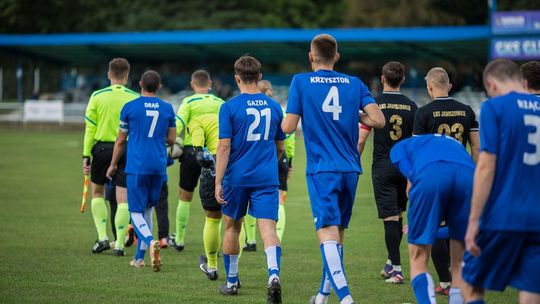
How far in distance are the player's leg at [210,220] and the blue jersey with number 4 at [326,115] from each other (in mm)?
1944

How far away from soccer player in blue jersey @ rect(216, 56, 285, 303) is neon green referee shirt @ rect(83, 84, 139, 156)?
10.4 feet

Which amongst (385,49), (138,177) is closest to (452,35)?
(385,49)

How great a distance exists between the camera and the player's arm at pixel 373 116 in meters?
8.10

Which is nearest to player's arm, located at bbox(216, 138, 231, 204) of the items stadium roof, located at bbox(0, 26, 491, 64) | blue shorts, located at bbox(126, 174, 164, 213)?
blue shorts, located at bbox(126, 174, 164, 213)

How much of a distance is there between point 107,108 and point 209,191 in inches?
102

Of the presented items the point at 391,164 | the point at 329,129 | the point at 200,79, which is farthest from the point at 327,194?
the point at 200,79

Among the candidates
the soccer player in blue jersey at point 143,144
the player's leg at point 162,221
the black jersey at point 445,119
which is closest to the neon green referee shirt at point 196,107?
the soccer player in blue jersey at point 143,144

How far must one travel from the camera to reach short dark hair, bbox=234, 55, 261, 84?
29.0ft

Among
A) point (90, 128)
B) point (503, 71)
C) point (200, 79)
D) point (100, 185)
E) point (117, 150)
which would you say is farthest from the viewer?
point (100, 185)

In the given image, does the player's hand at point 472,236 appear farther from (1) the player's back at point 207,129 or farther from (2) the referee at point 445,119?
(1) the player's back at point 207,129

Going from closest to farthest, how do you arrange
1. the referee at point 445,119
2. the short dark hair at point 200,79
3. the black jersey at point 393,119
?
the referee at point 445,119, the black jersey at point 393,119, the short dark hair at point 200,79

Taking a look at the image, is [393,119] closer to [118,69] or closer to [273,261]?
[273,261]

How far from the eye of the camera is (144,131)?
1077 cm

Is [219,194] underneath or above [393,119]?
underneath
